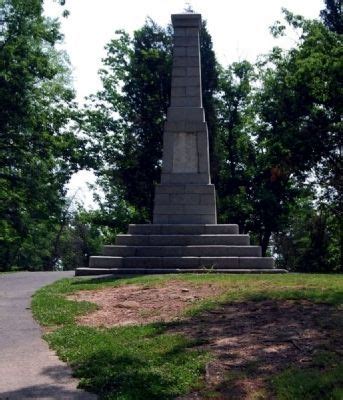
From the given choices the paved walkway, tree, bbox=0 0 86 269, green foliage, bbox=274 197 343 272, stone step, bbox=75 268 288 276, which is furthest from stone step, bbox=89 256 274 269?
green foliage, bbox=274 197 343 272

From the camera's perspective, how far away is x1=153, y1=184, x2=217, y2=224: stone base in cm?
1680

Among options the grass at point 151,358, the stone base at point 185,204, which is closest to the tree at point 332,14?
the stone base at point 185,204

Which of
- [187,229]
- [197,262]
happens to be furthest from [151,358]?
[187,229]

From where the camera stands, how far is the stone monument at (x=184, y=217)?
1461 centimetres

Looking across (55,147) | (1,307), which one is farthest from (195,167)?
(55,147)

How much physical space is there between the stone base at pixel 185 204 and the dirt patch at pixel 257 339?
347 inches

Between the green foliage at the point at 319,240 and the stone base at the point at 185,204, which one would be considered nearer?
the stone base at the point at 185,204

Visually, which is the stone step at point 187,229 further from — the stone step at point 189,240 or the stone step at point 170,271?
the stone step at point 170,271

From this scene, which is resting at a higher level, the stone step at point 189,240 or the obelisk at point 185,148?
the obelisk at point 185,148

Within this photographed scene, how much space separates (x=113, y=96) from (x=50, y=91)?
5840 mm

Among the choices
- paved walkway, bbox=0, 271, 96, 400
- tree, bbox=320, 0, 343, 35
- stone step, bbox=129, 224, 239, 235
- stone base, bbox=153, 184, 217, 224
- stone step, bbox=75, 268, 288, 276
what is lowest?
paved walkway, bbox=0, 271, 96, 400

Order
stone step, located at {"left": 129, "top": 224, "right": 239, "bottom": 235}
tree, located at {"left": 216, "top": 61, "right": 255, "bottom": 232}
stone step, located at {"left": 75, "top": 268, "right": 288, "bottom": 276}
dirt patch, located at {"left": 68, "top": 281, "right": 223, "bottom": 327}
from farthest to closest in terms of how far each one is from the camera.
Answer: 1. tree, located at {"left": 216, "top": 61, "right": 255, "bottom": 232}
2. stone step, located at {"left": 129, "top": 224, "right": 239, "bottom": 235}
3. stone step, located at {"left": 75, "top": 268, "right": 288, "bottom": 276}
4. dirt patch, located at {"left": 68, "top": 281, "right": 223, "bottom": 327}

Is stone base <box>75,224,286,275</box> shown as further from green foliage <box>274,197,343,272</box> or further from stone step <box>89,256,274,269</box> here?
green foliage <box>274,197,343,272</box>

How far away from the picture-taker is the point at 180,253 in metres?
14.9
